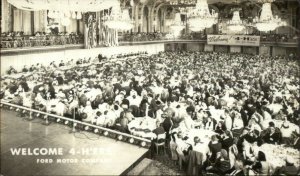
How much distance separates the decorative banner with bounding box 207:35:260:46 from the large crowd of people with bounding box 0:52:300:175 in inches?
600

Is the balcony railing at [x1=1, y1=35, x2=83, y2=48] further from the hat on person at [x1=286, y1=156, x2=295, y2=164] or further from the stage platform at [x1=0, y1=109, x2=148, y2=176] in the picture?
the hat on person at [x1=286, y1=156, x2=295, y2=164]

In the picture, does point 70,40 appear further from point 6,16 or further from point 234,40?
point 234,40

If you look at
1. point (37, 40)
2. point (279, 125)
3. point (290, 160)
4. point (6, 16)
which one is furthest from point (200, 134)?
point (6, 16)

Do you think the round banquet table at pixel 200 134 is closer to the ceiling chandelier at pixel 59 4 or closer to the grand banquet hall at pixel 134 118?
the grand banquet hall at pixel 134 118

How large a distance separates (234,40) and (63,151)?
2626 cm

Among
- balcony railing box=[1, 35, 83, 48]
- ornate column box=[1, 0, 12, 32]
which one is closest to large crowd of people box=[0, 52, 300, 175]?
balcony railing box=[1, 35, 83, 48]

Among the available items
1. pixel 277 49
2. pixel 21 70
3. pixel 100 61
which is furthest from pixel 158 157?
pixel 277 49

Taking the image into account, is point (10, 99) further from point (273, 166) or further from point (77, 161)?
point (273, 166)

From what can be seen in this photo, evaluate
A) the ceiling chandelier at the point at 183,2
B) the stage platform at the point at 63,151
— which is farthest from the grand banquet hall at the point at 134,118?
the ceiling chandelier at the point at 183,2

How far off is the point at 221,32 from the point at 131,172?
1177 inches

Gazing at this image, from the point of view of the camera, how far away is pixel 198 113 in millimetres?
8609

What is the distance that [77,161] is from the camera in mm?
6145

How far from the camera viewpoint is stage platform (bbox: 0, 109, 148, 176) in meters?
5.73

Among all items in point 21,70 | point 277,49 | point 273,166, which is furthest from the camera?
point 277,49
